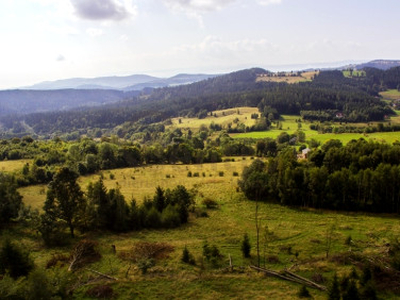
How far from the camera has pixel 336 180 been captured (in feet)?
157

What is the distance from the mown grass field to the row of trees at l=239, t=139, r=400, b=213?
8.49 feet

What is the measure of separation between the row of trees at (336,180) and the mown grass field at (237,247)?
2588mm

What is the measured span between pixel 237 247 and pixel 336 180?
83.1 feet

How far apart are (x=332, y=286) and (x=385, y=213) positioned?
103 feet

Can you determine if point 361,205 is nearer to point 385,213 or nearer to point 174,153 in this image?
point 385,213

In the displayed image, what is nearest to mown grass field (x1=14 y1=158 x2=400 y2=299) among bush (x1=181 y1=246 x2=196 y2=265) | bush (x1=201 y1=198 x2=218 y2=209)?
bush (x1=181 y1=246 x2=196 y2=265)

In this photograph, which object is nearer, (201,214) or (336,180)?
(201,214)

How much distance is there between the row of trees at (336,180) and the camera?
45.8 m

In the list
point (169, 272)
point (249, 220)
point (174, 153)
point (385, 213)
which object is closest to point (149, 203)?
point (249, 220)

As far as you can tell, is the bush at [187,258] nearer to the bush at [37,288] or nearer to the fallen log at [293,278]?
the fallen log at [293,278]

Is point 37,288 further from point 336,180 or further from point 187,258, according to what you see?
point 336,180

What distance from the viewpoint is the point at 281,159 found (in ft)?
183

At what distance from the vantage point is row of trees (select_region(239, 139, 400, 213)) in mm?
45781

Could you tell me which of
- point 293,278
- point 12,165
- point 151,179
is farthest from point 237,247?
point 12,165
